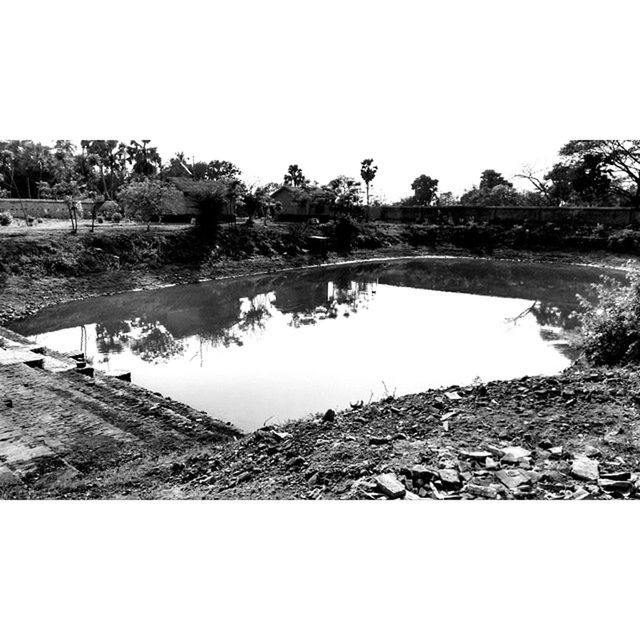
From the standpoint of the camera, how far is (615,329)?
218 inches

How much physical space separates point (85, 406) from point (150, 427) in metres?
0.74

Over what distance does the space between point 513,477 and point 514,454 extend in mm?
302

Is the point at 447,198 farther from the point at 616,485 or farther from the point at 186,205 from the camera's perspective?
the point at 616,485

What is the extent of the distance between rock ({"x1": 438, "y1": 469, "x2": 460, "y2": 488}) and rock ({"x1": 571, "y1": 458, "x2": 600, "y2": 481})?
536mm

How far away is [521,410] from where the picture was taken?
3717 millimetres

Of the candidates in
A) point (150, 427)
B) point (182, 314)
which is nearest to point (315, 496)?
point (150, 427)

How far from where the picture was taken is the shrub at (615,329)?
5.32 m

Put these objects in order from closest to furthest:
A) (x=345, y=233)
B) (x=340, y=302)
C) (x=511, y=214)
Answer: (x=340, y=302) → (x=345, y=233) → (x=511, y=214)

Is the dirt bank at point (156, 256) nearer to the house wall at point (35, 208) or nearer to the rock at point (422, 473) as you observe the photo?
the house wall at point (35, 208)

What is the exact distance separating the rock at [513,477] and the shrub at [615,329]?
120 inches

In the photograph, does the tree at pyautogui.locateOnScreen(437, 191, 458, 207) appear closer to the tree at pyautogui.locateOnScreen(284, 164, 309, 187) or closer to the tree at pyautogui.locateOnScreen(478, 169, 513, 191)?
the tree at pyautogui.locateOnScreen(478, 169, 513, 191)

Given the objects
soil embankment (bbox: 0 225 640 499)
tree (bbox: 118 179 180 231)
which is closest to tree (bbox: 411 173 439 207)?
tree (bbox: 118 179 180 231)

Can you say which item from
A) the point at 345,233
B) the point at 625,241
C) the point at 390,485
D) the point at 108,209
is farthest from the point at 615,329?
the point at 108,209

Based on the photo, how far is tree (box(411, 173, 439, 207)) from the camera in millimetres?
34812
